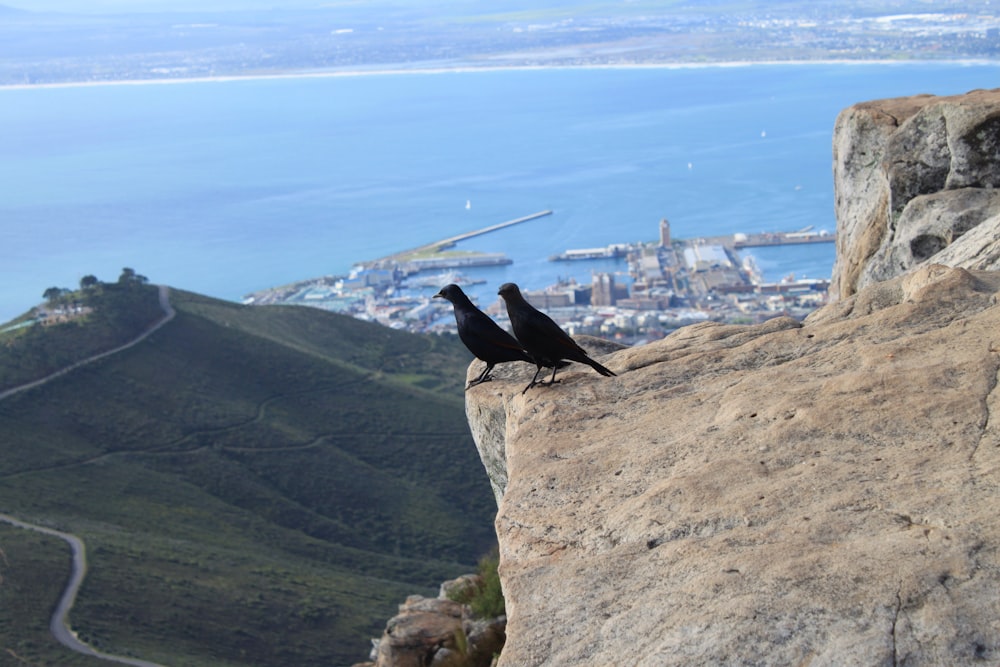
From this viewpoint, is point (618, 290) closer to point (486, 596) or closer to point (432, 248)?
point (432, 248)

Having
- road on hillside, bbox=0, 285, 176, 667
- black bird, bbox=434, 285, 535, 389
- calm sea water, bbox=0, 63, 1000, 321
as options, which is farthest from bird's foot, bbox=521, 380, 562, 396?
calm sea water, bbox=0, 63, 1000, 321

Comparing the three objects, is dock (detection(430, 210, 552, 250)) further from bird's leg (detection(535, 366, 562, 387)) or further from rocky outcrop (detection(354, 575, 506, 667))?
bird's leg (detection(535, 366, 562, 387))

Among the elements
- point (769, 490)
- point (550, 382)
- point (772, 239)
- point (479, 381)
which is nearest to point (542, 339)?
point (550, 382)

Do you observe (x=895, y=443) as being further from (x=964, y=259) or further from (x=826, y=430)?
(x=964, y=259)

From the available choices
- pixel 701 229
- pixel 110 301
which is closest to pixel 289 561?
pixel 110 301

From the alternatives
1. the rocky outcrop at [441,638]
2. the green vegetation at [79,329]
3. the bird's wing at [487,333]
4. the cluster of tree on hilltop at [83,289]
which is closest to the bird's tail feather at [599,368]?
the bird's wing at [487,333]
